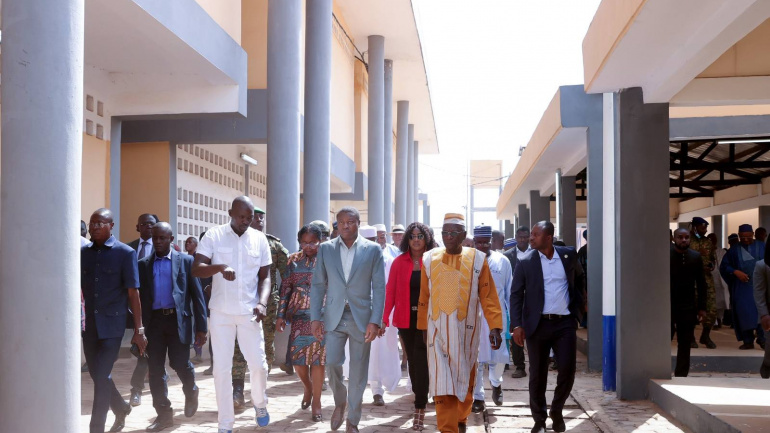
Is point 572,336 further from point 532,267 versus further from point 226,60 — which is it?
point 226,60

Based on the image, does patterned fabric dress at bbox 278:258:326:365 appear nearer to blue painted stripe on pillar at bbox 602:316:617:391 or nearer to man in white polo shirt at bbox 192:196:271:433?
man in white polo shirt at bbox 192:196:271:433

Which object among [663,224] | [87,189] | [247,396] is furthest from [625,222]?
[87,189]

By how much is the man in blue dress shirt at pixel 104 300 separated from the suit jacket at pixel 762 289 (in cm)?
586

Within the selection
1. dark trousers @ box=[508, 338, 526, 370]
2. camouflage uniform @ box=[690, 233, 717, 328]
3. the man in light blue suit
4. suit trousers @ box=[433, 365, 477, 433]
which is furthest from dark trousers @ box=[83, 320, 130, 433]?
camouflage uniform @ box=[690, 233, 717, 328]

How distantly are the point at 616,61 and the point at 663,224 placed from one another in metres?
1.97

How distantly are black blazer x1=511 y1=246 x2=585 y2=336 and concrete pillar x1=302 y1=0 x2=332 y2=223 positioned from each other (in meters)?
7.51

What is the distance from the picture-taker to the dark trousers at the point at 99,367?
654 cm

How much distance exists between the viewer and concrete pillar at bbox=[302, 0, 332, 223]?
14.8 metres

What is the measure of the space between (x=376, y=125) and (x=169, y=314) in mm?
16566

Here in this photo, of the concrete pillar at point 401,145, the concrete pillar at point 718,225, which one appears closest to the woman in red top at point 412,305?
the concrete pillar at point 718,225

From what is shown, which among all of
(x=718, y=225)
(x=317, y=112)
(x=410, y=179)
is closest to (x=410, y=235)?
(x=317, y=112)

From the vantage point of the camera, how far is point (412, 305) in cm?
777

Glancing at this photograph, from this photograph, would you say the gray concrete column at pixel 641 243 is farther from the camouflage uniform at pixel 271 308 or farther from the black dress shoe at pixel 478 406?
the camouflage uniform at pixel 271 308

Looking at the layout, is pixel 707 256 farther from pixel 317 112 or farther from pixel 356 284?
pixel 356 284
